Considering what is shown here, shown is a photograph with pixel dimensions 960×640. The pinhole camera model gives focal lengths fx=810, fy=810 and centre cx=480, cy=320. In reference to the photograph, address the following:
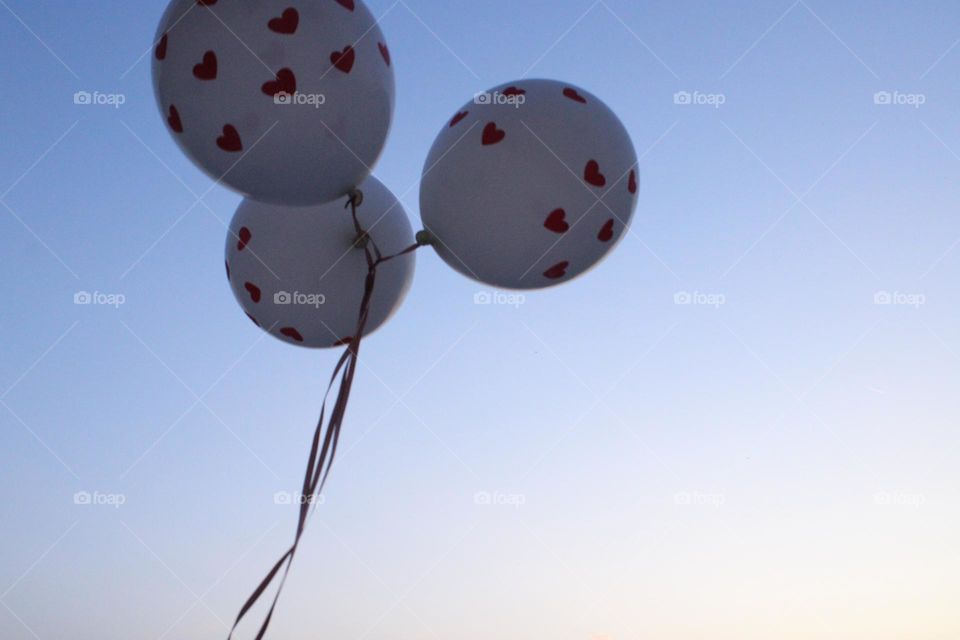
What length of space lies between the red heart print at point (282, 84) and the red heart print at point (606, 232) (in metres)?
1.16

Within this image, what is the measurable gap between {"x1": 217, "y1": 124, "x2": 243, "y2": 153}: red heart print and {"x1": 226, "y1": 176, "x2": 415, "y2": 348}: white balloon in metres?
0.47

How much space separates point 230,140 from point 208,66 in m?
0.23

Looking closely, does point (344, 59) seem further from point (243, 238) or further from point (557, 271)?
point (557, 271)

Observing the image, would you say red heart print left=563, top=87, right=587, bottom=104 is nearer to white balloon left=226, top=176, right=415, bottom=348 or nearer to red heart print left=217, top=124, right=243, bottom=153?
white balloon left=226, top=176, right=415, bottom=348

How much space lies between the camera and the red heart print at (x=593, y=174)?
9.16 feet

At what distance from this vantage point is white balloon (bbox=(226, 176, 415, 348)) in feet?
9.93

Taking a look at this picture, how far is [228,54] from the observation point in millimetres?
2477

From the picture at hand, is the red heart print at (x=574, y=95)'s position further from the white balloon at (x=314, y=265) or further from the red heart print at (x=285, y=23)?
the red heart print at (x=285, y=23)

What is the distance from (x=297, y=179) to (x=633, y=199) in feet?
4.04

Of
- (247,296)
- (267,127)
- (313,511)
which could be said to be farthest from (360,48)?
(313,511)

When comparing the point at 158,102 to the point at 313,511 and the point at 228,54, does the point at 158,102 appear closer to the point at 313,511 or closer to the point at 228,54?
the point at 228,54

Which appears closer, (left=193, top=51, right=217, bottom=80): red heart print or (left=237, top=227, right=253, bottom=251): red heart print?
(left=193, top=51, right=217, bottom=80): red heart print

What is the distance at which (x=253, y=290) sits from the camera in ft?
10.2

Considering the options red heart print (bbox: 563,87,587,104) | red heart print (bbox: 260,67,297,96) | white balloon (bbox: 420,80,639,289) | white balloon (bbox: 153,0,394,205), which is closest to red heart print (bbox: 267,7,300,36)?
white balloon (bbox: 153,0,394,205)
